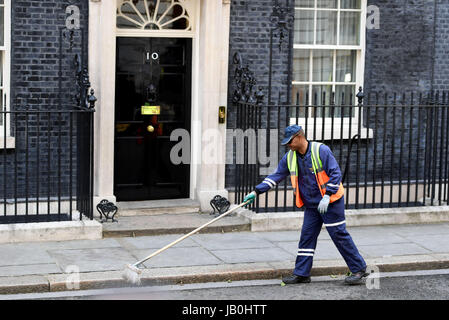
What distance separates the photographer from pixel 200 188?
12.0 m

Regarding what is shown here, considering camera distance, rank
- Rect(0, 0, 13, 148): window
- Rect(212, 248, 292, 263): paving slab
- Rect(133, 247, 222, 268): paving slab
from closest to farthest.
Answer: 1. Rect(133, 247, 222, 268): paving slab
2. Rect(212, 248, 292, 263): paving slab
3. Rect(0, 0, 13, 148): window

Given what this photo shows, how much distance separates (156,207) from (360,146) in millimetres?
3133

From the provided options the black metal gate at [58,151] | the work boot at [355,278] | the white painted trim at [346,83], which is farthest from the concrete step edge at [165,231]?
the work boot at [355,278]

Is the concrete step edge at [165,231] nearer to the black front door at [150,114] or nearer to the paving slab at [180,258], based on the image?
the paving slab at [180,258]

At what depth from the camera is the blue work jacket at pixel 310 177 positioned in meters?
8.65

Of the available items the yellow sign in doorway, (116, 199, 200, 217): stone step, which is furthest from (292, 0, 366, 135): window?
(116, 199, 200, 217): stone step

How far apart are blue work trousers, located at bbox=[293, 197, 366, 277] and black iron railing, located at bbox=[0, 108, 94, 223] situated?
9.78 feet

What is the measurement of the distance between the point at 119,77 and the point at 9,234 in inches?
109

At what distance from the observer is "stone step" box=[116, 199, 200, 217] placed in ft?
38.0

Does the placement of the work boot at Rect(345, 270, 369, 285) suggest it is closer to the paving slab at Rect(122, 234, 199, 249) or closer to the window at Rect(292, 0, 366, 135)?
the paving slab at Rect(122, 234, 199, 249)

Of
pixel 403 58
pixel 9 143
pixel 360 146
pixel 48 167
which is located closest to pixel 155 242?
pixel 48 167
